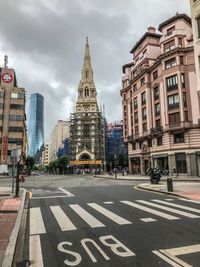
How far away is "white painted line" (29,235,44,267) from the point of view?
16.6 feet

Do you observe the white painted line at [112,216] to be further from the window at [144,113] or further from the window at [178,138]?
the window at [144,113]

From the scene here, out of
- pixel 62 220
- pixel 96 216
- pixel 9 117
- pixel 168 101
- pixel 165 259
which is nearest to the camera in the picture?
pixel 165 259

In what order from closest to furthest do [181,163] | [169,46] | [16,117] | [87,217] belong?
[87,217], [181,163], [169,46], [16,117]

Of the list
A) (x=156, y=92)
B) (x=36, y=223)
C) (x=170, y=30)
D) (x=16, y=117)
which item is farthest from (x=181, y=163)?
(x=16, y=117)

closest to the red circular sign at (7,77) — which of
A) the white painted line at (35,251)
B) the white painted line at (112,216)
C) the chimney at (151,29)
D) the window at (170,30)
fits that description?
the chimney at (151,29)

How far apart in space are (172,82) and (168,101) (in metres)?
3.31

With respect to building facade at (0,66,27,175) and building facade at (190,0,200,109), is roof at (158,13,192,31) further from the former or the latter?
building facade at (0,66,27,175)

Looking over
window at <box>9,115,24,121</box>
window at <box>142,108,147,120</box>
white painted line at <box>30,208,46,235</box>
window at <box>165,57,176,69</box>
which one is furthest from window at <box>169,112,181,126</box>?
window at <box>9,115,24,121</box>

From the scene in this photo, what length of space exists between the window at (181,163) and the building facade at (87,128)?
54170mm

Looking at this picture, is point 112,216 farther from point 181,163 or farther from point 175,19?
point 175,19

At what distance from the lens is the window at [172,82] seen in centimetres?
4375

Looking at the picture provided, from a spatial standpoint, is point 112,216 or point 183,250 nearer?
point 183,250

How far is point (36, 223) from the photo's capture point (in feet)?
28.0

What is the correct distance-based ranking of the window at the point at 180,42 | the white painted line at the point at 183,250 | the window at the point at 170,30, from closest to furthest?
the white painted line at the point at 183,250
the window at the point at 180,42
the window at the point at 170,30
